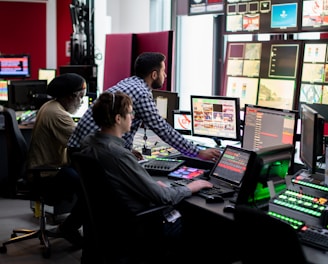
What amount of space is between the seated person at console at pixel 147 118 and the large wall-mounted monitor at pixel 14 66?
382cm

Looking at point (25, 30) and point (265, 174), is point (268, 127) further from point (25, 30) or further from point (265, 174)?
point (25, 30)

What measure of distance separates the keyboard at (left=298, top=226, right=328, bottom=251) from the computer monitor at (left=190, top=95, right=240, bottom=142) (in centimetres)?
161

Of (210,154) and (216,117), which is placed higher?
(216,117)

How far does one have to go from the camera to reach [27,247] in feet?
12.1

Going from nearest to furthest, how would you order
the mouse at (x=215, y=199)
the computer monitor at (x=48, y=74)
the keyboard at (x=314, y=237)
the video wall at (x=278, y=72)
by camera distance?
the keyboard at (x=314, y=237)
the mouse at (x=215, y=199)
the video wall at (x=278, y=72)
the computer monitor at (x=48, y=74)

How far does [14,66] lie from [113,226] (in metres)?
5.05

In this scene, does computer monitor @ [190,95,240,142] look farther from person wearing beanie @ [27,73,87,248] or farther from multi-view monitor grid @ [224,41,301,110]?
person wearing beanie @ [27,73,87,248]

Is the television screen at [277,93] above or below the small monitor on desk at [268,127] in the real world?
above

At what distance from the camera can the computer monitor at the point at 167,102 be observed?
4.03 meters

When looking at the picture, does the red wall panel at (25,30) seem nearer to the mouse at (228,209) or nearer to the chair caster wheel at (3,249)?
the chair caster wheel at (3,249)

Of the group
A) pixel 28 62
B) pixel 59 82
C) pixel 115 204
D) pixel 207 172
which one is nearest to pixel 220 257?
pixel 207 172

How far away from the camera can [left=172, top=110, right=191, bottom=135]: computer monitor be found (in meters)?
3.98

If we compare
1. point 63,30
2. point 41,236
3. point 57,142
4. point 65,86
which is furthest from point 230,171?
point 63,30

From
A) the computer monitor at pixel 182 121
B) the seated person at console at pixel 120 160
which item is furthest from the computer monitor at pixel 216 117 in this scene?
the seated person at console at pixel 120 160
